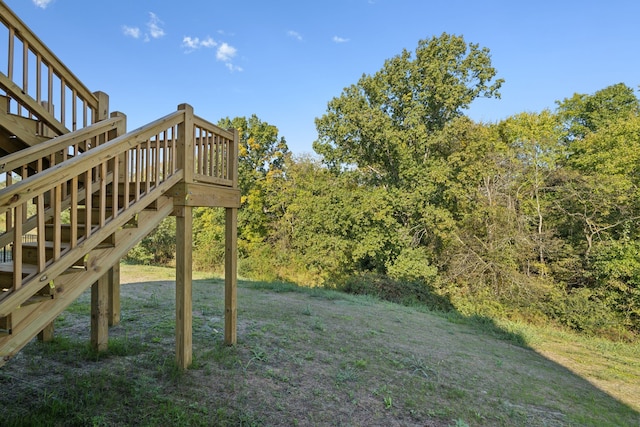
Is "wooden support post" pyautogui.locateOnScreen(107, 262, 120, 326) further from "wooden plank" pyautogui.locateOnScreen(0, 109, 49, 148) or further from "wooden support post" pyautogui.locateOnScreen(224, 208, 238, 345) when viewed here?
"wooden plank" pyautogui.locateOnScreen(0, 109, 49, 148)

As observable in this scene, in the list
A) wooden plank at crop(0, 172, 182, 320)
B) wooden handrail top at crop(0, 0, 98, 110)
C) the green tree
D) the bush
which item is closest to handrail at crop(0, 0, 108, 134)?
wooden handrail top at crop(0, 0, 98, 110)

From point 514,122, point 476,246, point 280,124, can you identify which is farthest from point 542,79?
point 280,124

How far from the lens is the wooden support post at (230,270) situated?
3.83 m

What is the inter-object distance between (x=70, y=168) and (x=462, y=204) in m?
12.6

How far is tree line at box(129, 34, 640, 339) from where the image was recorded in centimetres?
1038

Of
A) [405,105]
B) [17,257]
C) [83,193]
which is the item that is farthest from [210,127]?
[405,105]

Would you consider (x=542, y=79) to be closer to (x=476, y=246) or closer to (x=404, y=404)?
(x=476, y=246)

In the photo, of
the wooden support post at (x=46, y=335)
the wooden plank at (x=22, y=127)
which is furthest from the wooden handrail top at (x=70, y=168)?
the wooden support post at (x=46, y=335)

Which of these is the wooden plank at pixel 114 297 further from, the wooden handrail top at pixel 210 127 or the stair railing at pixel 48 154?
the wooden handrail top at pixel 210 127

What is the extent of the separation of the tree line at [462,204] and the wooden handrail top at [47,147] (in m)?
9.29

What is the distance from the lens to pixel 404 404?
9.96 ft

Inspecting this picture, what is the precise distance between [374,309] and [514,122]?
11696mm

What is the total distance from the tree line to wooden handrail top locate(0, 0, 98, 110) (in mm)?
9281

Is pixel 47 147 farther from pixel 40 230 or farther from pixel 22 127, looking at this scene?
pixel 40 230
